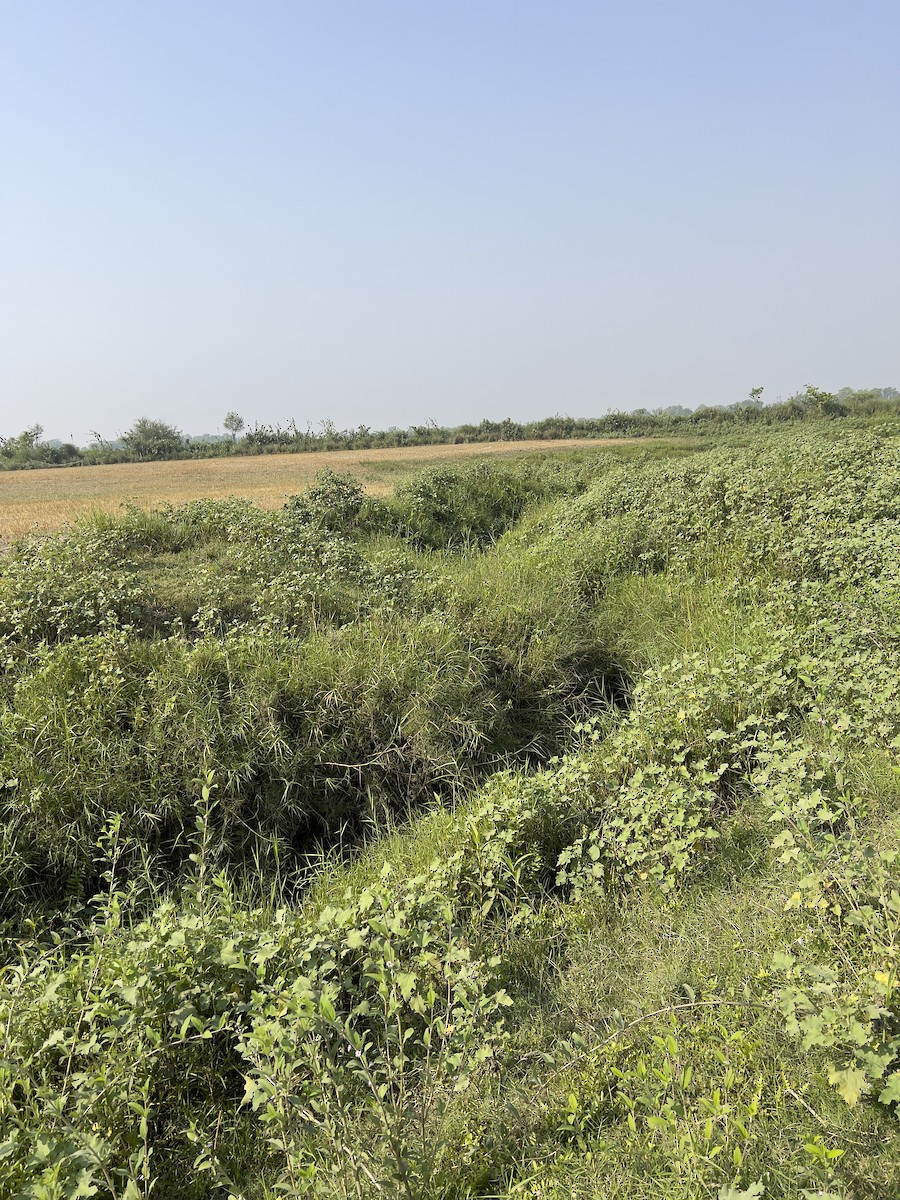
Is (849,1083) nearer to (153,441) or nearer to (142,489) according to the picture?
(142,489)

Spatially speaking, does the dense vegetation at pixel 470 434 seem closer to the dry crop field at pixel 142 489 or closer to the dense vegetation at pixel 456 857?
the dry crop field at pixel 142 489

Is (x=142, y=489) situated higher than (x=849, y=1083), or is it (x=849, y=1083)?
(x=142, y=489)

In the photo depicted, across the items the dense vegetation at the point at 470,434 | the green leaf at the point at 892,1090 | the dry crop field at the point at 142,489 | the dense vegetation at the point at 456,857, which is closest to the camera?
the green leaf at the point at 892,1090

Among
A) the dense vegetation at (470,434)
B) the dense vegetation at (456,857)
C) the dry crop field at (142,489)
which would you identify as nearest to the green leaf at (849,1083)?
the dense vegetation at (456,857)

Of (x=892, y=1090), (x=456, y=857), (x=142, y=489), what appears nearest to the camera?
(x=892, y=1090)

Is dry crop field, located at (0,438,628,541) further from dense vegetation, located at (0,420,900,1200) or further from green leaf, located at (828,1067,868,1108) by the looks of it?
green leaf, located at (828,1067,868,1108)

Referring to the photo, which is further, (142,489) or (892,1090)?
(142,489)

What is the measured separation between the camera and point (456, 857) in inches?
153

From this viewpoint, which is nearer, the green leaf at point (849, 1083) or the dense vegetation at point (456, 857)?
the green leaf at point (849, 1083)

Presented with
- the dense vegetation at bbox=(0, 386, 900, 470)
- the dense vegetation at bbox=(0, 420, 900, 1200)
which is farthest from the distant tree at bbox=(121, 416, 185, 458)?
the dense vegetation at bbox=(0, 420, 900, 1200)

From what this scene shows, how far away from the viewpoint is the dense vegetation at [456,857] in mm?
2238

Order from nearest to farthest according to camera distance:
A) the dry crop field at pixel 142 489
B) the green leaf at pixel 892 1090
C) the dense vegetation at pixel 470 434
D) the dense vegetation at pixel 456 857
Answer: the green leaf at pixel 892 1090 → the dense vegetation at pixel 456 857 → the dry crop field at pixel 142 489 → the dense vegetation at pixel 470 434

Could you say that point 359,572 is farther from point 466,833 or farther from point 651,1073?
point 651,1073

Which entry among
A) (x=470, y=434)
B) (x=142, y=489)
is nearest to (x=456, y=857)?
(x=142, y=489)
